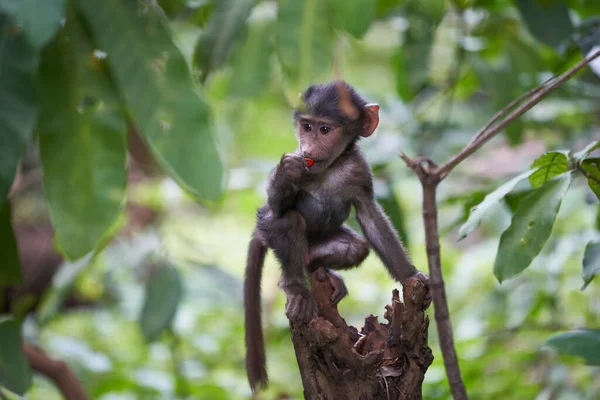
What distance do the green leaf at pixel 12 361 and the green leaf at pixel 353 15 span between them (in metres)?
1.49

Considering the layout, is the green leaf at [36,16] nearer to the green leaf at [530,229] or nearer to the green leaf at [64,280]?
the green leaf at [530,229]

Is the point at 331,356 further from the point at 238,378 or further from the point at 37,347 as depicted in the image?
the point at 238,378

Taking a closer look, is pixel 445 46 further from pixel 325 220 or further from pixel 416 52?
pixel 325 220

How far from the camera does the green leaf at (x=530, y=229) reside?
1.84 meters

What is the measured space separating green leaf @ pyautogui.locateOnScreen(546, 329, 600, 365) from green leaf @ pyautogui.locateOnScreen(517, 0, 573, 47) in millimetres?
1232

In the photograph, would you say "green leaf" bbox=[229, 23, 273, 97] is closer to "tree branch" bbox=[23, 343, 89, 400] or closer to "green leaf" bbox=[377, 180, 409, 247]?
"green leaf" bbox=[377, 180, 409, 247]

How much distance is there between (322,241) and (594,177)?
831mm

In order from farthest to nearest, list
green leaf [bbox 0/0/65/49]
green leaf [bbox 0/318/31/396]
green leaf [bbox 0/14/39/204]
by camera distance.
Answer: green leaf [bbox 0/318/31/396] < green leaf [bbox 0/14/39/204] < green leaf [bbox 0/0/65/49]

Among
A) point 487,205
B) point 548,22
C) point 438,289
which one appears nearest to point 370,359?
point 438,289

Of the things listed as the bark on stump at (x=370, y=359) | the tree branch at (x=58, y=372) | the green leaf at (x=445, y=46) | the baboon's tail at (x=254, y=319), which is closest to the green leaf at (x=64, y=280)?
the tree branch at (x=58, y=372)

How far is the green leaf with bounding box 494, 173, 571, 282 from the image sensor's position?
6.03 ft

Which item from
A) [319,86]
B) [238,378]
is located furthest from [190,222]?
[319,86]

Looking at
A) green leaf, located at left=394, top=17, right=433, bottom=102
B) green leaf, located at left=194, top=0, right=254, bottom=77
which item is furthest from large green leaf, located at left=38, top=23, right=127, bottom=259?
green leaf, located at left=394, top=17, right=433, bottom=102

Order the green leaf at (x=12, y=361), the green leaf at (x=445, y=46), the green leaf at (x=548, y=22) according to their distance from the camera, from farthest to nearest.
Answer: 1. the green leaf at (x=445, y=46)
2. the green leaf at (x=548, y=22)
3. the green leaf at (x=12, y=361)
